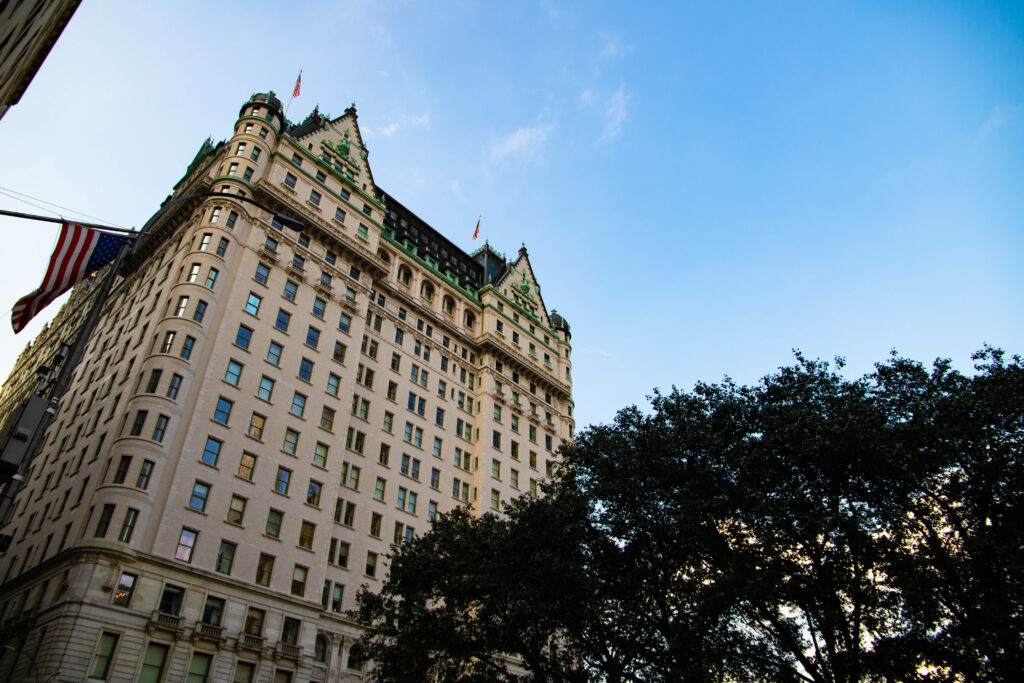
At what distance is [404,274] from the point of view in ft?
251

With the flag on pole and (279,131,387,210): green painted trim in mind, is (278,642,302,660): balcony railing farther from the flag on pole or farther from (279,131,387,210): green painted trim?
(279,131,387,210): green painted trim

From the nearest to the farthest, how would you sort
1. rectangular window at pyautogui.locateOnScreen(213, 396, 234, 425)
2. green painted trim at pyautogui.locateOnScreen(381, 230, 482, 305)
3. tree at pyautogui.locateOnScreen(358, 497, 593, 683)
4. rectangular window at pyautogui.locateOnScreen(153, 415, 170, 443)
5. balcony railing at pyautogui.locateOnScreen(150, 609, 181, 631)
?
1. tree at pyautogui.locateOnScreen(358, 497, 593, 683)
2. balcony railing at pyautogui.locateOnScreen(150, 609, 181, 631)
3. rectangular window at pyautogui.locateOnScreen(153, 415, 170, 443)
4. rectangular window at pyautogui.locateOnScreen(213, 396, 234, 425)
5. green painted trim at pyautogui.locateOnScreen(381, 230, 482, 305)

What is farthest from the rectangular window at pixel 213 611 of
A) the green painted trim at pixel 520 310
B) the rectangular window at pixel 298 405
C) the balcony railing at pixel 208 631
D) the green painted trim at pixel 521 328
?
the green painted trim at pixel 520 310

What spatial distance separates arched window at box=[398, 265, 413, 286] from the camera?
248ft

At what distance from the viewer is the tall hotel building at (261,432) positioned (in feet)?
132

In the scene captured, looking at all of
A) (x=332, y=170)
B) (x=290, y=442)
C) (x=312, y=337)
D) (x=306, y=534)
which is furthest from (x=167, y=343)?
(x=332, y=170)

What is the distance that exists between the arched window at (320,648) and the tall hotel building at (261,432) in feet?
0.65

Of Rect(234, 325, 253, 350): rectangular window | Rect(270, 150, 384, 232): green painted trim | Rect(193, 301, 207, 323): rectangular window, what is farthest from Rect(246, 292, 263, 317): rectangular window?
Rect(270, 150, 384, 232): green painted trim

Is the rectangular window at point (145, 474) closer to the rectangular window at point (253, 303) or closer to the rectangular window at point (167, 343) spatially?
the rectangular window at point (167, 343)

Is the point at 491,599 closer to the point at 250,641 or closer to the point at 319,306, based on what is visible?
the point at 250,641

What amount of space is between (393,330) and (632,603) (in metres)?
45.8

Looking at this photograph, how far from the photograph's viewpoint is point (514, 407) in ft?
252

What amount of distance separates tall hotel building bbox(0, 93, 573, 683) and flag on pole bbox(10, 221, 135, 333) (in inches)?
Answer: 128

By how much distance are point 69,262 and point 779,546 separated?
26.3 metres
